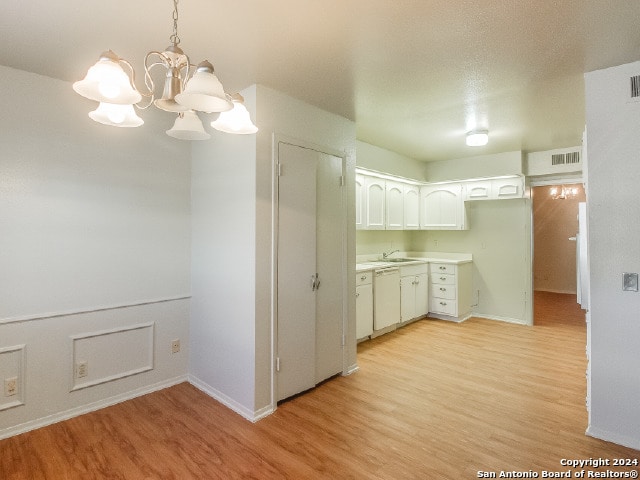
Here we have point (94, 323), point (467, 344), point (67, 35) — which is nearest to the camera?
point (67, 35)

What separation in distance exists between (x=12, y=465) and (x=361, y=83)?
3330 mm

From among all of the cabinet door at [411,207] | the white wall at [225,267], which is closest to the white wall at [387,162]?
the cabinet door at [411,207]

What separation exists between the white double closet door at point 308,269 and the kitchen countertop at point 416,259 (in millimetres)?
999

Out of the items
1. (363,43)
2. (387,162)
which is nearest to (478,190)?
(387,162)

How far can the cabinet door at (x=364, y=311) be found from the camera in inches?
160

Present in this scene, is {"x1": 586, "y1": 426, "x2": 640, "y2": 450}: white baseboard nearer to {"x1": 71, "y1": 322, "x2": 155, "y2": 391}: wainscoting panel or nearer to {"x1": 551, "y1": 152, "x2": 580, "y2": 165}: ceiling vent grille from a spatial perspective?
{"x1": 71, "y1": 322, "x2": 155, "y2": 391}: wainscoting panel

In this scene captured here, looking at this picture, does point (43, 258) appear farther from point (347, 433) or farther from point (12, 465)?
point (347, 433)

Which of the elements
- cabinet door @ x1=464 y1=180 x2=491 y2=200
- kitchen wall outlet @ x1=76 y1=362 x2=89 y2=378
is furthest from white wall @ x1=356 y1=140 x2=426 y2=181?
kitchen wall outlet @ x1=76 y1=362 x2=89 y2=378

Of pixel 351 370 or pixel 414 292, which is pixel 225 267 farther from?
pixel 414 292

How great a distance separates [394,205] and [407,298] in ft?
4.54

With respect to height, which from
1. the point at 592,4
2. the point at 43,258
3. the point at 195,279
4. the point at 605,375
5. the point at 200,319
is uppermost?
the point at 592,4

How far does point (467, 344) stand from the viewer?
13.9 feet

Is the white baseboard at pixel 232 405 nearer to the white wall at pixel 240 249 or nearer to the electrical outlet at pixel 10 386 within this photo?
the white wall at pixel 240 249

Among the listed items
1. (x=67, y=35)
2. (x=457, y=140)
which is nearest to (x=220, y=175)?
(x=67, y=35)
